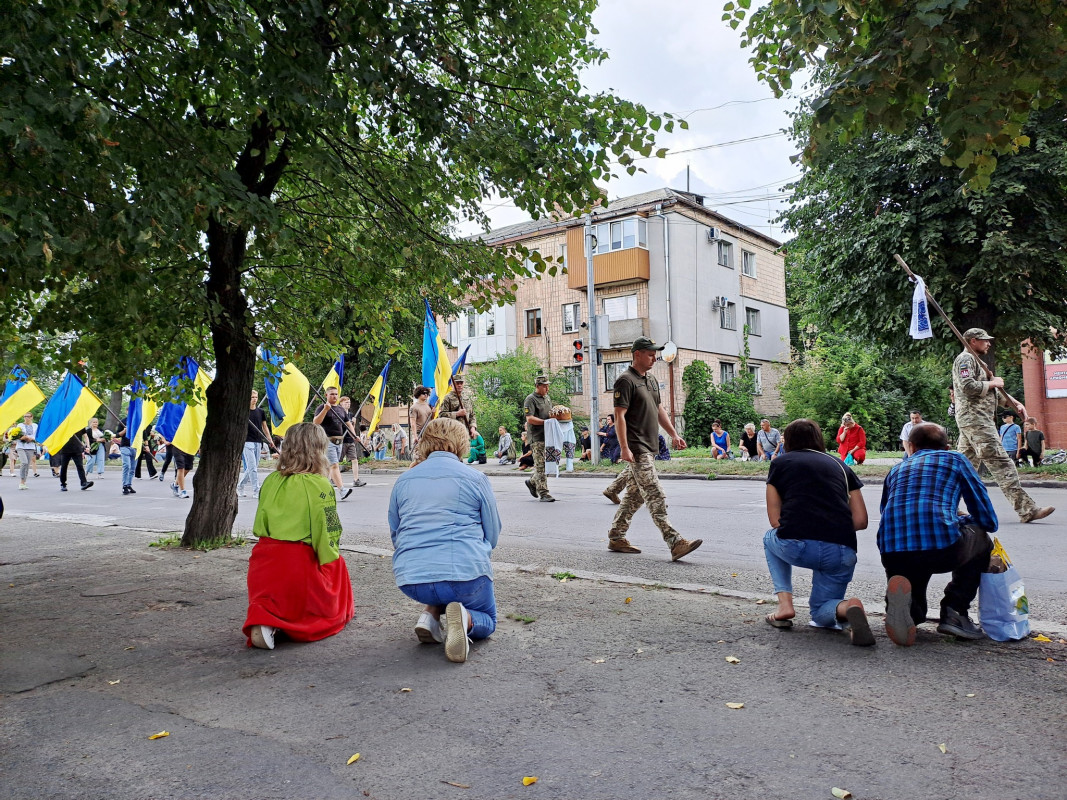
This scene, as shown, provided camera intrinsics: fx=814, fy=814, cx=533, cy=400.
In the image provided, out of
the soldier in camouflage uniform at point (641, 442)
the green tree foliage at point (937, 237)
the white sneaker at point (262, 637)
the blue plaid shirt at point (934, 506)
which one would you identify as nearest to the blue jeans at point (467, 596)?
the white sneaker at point (262, 637)

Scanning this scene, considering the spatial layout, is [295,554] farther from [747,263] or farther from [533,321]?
[747,263]

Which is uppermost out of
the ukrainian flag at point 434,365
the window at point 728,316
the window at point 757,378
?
the window at point 728,316

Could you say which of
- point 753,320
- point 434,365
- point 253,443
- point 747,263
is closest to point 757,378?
point 753,320

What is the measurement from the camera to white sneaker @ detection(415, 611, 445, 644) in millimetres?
4762

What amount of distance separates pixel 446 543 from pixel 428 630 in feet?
1.80

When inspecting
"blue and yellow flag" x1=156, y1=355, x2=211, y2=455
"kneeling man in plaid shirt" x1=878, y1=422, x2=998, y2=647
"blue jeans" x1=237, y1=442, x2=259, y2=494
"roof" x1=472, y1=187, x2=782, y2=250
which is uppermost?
"roof" x1=472, y1=187, x2=782, y2=250

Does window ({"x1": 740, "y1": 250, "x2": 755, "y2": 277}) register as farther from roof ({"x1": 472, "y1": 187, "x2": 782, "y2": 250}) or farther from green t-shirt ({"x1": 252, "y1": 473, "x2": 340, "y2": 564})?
green t-shirt ({"x1": 252, "y1": 473, "x2": 340, "y2": 564})

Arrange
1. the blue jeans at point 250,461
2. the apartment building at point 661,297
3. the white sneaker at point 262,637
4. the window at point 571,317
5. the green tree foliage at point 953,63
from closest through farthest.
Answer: the green tree foliage at point 953,63
the white sneaker at point 262,637
the blue jeans at point 250,461
the apartment building at point 661,297
the window at point 571,317

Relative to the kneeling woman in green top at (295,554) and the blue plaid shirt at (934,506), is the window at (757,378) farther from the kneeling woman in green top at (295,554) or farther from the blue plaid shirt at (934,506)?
the kneeling woman in green top at (295,554)

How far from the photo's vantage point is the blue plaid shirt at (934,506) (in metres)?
4.54

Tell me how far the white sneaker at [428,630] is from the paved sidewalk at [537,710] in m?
0.07

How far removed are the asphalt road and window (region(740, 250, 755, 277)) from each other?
79.4 feet

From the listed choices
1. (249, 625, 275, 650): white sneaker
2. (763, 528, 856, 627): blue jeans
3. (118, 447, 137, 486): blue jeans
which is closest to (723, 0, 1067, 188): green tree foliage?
(763, 528, 856, 627): blue jeans

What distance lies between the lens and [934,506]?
4.57m
